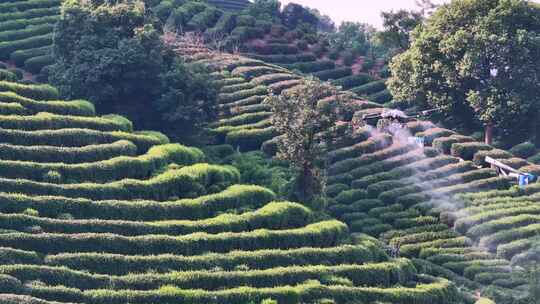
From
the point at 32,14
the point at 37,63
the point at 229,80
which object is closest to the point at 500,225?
the point at 229,80

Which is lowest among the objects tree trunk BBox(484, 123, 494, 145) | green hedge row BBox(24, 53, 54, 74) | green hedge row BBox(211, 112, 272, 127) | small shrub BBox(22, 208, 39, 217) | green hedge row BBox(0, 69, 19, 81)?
small shrub BBox(22, 208, 39, 217)

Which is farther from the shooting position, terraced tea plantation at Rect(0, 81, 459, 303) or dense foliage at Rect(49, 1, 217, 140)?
dense foliage at Rect(49, 1, 217, 140)

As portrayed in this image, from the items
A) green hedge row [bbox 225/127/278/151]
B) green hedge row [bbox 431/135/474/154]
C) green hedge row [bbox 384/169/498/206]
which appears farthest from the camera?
green hedge row [bbox 431/135/474/154]

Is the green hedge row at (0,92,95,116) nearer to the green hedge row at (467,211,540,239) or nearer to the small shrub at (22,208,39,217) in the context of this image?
the small shrub at (22,208,39,217)

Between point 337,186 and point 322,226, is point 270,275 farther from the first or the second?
point 337,186

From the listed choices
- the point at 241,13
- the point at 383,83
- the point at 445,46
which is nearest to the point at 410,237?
the point at 445,46

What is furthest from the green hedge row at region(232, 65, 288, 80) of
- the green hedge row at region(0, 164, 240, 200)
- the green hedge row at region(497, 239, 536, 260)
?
the green hedge row at region(497, 239, 536, 260)
